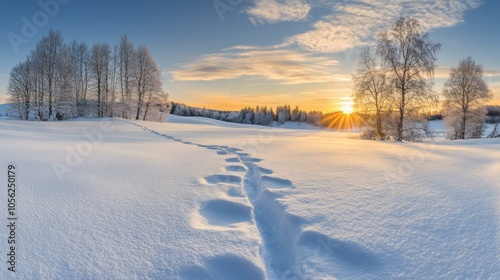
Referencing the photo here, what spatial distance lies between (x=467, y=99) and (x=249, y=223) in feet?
95.0

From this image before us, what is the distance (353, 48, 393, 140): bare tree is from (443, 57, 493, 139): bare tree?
12.4m

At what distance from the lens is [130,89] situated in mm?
29609

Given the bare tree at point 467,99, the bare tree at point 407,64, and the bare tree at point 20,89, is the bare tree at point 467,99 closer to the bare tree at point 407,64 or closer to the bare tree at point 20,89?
the bare tree at point 407,64

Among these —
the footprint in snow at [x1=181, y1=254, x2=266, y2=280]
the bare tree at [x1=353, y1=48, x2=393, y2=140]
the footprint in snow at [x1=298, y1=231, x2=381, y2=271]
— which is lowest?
the footprint in snow at [x1=181, y1=254, x2=266, y2=280]

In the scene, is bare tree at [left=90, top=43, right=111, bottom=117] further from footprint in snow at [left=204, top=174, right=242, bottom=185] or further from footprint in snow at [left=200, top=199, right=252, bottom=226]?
footprint in snow at [left=200, top=199, right=252, bottom=226]

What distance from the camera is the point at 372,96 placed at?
17.8 metres

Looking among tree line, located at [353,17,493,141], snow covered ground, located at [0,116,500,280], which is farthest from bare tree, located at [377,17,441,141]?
snow covered ground, located at [0,116,500,280]

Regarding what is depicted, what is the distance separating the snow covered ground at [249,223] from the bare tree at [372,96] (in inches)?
482

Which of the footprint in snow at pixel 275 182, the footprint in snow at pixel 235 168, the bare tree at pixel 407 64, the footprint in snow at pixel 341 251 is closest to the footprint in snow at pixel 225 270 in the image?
the footprint in snow at pixel 341 251

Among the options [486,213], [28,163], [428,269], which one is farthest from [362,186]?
[28,163]

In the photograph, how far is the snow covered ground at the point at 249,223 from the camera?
234 centimetres

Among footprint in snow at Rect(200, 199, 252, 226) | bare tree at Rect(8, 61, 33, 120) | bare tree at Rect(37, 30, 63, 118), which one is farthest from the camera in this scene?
bare tree at Rect(8, 61, 33, 120)

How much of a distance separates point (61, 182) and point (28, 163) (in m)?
1.21

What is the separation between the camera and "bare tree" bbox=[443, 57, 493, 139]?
24047mm
